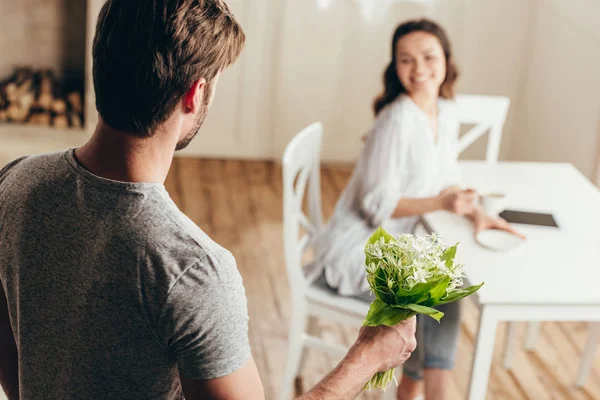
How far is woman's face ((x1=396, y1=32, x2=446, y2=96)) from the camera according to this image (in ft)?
8.91

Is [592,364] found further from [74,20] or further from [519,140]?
[74,20]

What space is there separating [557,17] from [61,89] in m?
2.58

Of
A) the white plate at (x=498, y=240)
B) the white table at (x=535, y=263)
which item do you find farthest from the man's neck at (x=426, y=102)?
the white plate at (x=498, y=240)

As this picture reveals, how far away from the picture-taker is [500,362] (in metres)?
3.17

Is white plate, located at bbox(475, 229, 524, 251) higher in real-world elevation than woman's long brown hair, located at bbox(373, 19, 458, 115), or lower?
lower

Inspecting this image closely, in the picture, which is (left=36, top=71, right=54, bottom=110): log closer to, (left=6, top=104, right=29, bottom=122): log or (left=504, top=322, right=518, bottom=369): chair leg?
(left=6, top=104, right=29, bottom=122): log

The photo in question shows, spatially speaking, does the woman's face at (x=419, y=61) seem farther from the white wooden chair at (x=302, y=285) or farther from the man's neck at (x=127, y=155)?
the man's neck at (x=127, y=155)

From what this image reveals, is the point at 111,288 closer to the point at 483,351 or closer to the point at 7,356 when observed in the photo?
the point at 7,356

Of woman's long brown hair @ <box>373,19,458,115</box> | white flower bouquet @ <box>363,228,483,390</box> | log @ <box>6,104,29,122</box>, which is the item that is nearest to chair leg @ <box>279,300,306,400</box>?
woman's long brown hair @ <box>373,19,458,115</box>

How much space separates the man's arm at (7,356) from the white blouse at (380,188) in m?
1.28

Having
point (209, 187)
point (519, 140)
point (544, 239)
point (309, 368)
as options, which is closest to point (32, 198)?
point (544, 239)

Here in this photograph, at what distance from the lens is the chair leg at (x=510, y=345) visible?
10.1 ft

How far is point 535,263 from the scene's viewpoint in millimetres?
2309

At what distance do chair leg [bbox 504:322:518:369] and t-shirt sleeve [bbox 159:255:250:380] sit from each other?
2.13m
